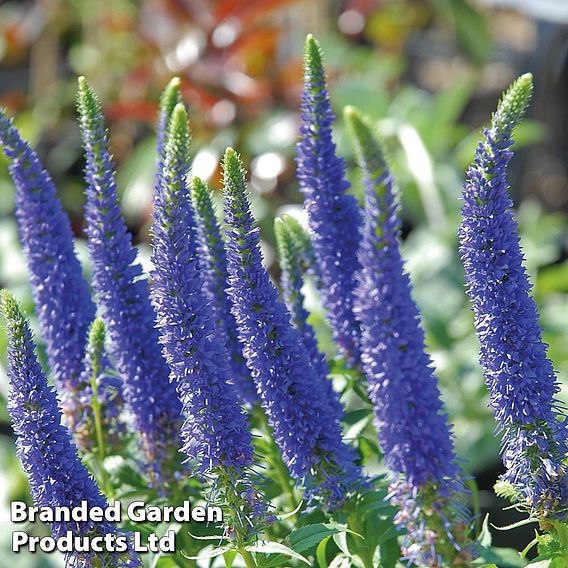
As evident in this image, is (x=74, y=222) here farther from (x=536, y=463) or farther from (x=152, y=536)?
(x=536, y=463)

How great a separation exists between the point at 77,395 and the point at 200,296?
39 centimetres

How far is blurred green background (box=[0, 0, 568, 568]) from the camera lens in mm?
2629

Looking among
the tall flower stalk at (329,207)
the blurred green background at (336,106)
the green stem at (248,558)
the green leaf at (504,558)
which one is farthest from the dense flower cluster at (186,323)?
the blurred green background at (336,106)

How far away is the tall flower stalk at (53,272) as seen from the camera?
1.25m

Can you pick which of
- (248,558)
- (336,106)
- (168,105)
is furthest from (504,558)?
(336,106)

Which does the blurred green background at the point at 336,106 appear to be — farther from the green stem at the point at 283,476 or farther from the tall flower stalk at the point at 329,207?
the tall flower stalk at the point at 329,207

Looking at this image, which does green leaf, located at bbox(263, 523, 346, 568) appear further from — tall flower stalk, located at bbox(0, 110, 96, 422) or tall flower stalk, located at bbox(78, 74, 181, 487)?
tall flower stalk, located at bbox(0, 110, 96, 422)

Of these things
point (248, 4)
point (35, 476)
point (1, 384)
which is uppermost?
point (248, 4)

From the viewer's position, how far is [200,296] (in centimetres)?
100

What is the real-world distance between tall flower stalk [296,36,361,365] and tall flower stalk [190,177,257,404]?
13cm

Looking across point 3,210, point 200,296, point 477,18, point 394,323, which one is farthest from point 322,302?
point 477,18

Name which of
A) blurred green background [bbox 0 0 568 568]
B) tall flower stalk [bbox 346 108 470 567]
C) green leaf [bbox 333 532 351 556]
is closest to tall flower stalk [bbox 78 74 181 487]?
green leaf [bbox 333 532 351 556]

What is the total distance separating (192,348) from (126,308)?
0.23m

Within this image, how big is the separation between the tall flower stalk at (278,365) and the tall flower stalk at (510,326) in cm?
19
